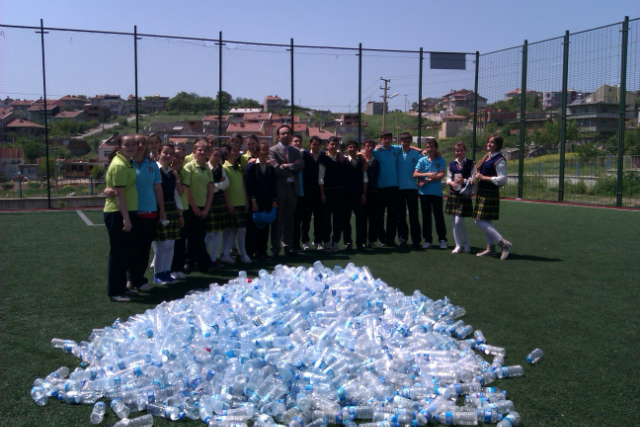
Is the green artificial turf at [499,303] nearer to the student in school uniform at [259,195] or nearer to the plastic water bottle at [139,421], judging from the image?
the plastic water bottle at [139,421]

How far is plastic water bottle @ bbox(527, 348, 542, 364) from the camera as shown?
12.2ft

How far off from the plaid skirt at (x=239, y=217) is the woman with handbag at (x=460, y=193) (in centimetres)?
304

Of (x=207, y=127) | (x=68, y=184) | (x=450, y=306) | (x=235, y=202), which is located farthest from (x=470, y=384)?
(x=68, y=184)

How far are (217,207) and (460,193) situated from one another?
3.51 meters

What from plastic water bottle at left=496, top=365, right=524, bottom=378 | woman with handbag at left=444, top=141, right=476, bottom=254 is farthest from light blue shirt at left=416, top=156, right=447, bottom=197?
plastic water bottle at left=496, top=365, right=524, bottom=378

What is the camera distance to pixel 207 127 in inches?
530

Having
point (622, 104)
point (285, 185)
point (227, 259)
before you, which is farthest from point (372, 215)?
point (622, 104)

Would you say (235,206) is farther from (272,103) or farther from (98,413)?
(272,103)

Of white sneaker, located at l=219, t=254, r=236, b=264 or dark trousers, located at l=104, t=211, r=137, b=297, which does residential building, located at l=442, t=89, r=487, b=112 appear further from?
dark trousers, located at l=104, t=211, r=137, b=297

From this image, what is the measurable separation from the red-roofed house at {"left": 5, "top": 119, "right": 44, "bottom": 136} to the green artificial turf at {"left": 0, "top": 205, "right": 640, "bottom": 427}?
3644mm

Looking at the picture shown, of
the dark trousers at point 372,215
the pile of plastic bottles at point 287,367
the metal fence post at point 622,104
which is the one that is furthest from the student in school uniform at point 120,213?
the metal fence post at point 622,104

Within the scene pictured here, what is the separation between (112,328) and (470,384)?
278cm

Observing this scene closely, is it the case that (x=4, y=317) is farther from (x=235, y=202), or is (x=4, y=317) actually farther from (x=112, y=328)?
(x=235, y=202)

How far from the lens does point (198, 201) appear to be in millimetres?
6473
